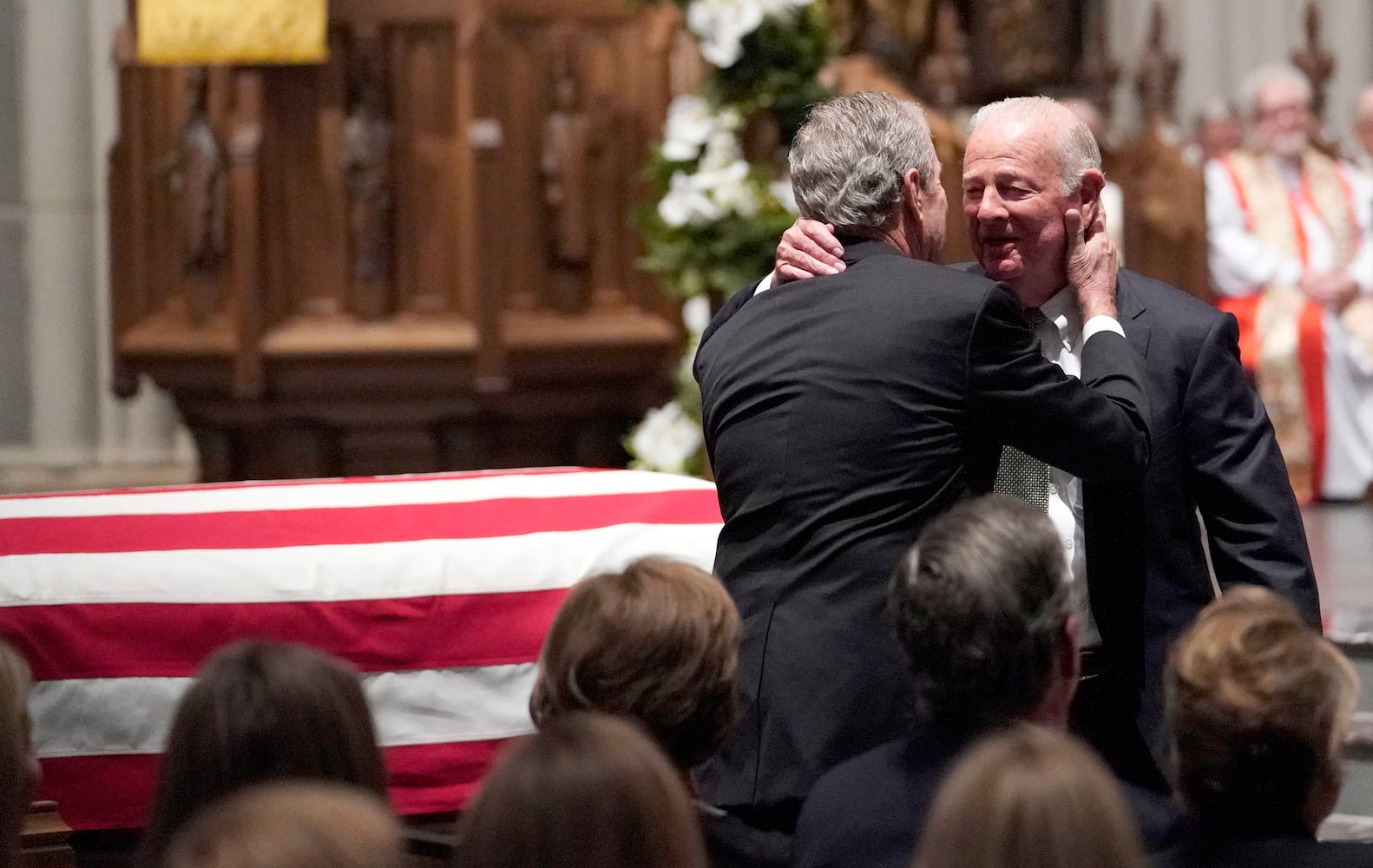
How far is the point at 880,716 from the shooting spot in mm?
2449

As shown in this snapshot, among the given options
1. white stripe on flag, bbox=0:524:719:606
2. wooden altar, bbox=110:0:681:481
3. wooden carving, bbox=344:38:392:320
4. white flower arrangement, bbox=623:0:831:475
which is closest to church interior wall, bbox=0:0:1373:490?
wooden altar, bbox=110:0:681:481

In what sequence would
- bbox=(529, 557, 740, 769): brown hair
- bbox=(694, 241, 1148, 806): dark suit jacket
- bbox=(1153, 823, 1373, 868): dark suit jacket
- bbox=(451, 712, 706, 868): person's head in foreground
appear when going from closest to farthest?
1. bbox=(451, 712, 706, 868): person's head in foreground
2. bbox=(1153, 823, 1373, 868): dark suit jacket
3. bbox=(529, 557, 740, 769): brown hair
4. bbox=(694, 241, 1148, 806): dark suit jacket

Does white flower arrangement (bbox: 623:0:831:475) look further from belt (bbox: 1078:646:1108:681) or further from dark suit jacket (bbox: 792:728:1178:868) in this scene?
dark suit jacket (bbox: 792:728:1178:868)

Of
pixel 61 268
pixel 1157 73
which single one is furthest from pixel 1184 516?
pixel 61 268

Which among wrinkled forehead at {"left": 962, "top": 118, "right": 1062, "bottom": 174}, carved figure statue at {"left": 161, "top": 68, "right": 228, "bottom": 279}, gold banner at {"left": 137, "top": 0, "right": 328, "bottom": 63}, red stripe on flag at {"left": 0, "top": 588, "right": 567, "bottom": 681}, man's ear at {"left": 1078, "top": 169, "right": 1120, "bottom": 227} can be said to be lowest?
red stripe on flag at {"left": 0, "top": 588, "right": 567, "bottom": 681}

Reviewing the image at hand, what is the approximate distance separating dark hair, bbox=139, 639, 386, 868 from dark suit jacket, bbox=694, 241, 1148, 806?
0.67 m

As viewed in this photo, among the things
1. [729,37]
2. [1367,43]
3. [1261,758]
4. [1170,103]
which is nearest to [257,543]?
[1261,758]

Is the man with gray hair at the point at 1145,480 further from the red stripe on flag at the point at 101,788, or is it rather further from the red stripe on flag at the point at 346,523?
the red stripe on flag at the point at 101,788

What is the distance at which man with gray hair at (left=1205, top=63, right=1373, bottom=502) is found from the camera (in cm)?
802

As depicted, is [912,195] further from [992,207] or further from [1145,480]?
[1145,480]

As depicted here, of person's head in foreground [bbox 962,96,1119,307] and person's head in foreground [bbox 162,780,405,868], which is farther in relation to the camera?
person's head in foreground [bbox 962,96,1119,307]

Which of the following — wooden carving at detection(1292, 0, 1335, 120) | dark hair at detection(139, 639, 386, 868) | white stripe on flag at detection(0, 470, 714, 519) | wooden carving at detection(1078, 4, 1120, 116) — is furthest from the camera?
wooden carving at detection(1078, 4, 1120, 116)

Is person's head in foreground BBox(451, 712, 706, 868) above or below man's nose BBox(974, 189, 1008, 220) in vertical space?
below

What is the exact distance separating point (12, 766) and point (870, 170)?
134 cm
